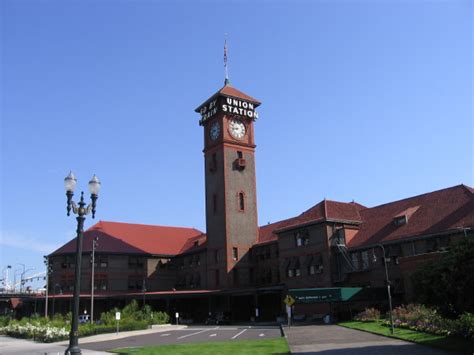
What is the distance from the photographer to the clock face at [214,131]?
75.2 metres

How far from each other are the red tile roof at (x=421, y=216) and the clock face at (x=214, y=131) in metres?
24.7

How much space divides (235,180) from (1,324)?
1344 inches

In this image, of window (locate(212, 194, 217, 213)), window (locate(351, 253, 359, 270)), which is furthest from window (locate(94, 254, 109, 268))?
window (locate(351, 253, 359, 270))

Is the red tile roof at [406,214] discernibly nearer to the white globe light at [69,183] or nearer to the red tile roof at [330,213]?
the red tile roof at [330,213]

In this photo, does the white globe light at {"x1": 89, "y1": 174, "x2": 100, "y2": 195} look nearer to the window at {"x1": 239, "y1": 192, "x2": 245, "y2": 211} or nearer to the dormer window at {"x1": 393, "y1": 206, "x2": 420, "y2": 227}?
the dormer window at {"x1": 393, "y1": 206, "x2": 420, "y2": 227}

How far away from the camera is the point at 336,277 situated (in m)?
57.0

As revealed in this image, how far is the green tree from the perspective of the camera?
882 inches

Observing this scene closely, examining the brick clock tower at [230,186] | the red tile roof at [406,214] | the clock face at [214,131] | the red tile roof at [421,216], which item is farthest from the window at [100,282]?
the red tile roof at [421,216]

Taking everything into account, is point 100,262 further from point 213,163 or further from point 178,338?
point 178,338

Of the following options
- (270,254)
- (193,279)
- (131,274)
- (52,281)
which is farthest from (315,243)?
(52,281)

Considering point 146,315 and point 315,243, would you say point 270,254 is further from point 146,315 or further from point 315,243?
point 146,315

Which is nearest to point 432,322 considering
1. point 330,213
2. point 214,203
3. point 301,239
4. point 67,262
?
point 330,213

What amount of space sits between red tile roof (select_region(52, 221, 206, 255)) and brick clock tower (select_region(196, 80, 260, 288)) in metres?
9.47

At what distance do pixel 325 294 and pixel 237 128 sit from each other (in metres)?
33.2
